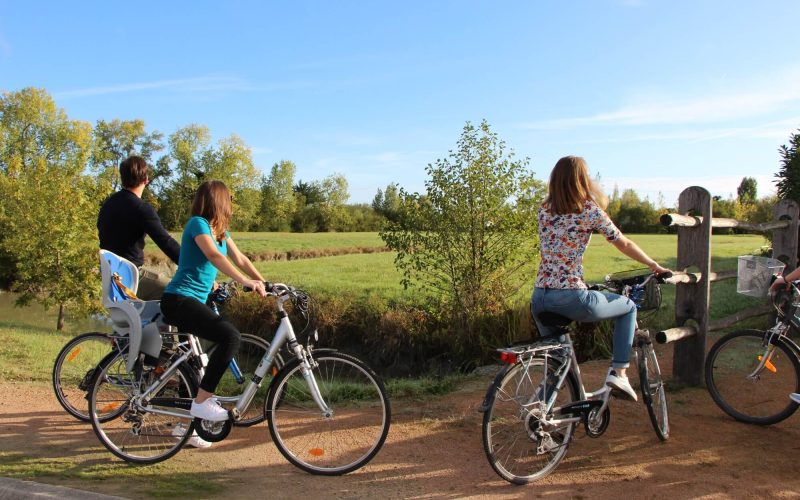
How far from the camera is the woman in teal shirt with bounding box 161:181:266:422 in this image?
4.45 metres

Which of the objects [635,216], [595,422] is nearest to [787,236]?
[595,422]

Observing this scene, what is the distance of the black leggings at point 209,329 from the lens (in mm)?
4484

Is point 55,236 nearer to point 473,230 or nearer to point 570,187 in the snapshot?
point 473,230

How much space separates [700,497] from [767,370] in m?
2.00

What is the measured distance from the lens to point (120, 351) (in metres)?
4.89

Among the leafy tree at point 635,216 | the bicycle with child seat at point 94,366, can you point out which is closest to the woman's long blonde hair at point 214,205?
the bicycle with child seat at point 94,366

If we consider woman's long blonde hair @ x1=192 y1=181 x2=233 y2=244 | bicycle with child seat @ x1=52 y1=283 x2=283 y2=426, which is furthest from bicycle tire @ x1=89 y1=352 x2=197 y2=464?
woman's long blonde hair @ x1=192 y1=181 x2=233 y2=244

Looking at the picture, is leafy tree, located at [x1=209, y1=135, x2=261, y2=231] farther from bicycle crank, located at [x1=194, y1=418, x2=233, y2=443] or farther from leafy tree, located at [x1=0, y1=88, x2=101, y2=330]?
bicycle crank, located at [x1=194, y1=418, x2=233, y2=443]

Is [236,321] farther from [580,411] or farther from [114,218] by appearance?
[580,411]

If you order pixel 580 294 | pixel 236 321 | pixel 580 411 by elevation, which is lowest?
pixel 236 321

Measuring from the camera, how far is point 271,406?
444 centimetres

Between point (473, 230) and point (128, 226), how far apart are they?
5.62 m

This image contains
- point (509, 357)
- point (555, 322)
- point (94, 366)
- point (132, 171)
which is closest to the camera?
point (509, 357)

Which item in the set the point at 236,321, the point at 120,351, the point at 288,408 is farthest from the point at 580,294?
the point at 236,321
